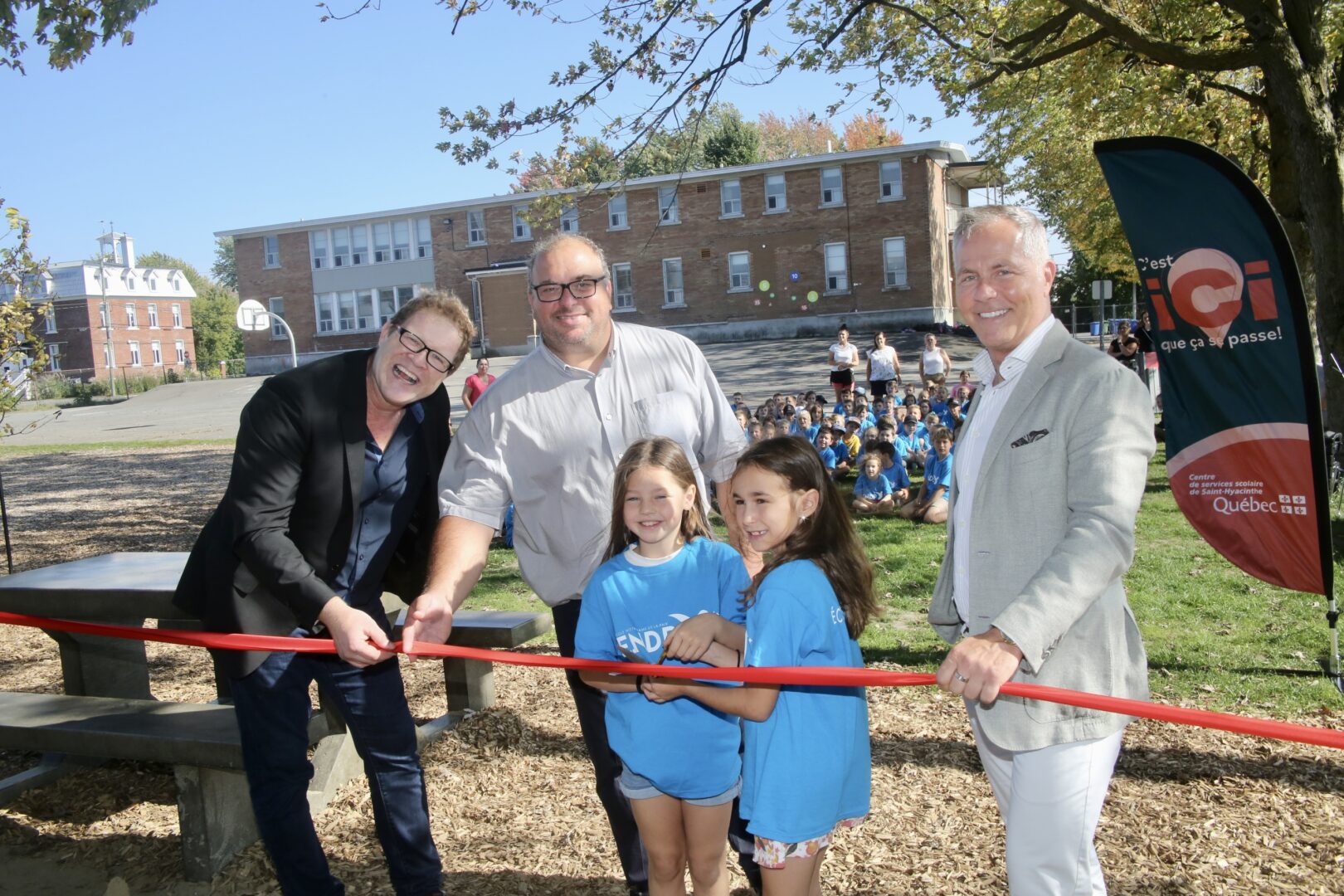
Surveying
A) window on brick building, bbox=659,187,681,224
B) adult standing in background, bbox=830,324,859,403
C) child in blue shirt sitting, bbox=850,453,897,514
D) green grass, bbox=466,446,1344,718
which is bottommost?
green grass, bbox=466,446,1344,718

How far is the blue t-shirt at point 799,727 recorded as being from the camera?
2.63 meters

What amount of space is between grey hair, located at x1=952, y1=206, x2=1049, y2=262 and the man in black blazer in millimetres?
1633

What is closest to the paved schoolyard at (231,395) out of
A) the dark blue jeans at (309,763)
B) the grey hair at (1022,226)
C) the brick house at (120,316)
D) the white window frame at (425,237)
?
the white window frame at (425,237)

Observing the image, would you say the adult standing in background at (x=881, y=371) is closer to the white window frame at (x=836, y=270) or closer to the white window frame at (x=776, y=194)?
the white window frame at (x=836, y=270)

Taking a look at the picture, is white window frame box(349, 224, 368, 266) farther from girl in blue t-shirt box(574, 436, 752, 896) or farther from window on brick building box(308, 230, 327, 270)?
girl in blue t-shirt box(574, 436, 752, 896)

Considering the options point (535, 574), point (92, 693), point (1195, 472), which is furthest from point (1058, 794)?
point (92, 693)

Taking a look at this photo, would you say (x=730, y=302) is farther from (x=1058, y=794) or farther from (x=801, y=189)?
(x=1058, y=794)

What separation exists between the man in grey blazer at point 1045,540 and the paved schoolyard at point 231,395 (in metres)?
20.9

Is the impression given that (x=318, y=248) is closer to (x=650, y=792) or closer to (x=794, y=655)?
(x=650, y=792)

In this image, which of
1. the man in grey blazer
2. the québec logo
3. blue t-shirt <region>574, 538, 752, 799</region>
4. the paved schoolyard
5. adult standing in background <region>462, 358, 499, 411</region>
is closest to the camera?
the man in grey blazer

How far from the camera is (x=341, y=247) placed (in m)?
48.2

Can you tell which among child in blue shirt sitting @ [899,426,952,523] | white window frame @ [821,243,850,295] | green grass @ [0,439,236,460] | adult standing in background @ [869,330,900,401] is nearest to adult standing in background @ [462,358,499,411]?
child in blue shirt sitting @ [899,426,952,523]

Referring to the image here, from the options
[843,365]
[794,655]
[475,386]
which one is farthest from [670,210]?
[794,655]

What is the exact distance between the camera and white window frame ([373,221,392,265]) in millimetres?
47406
